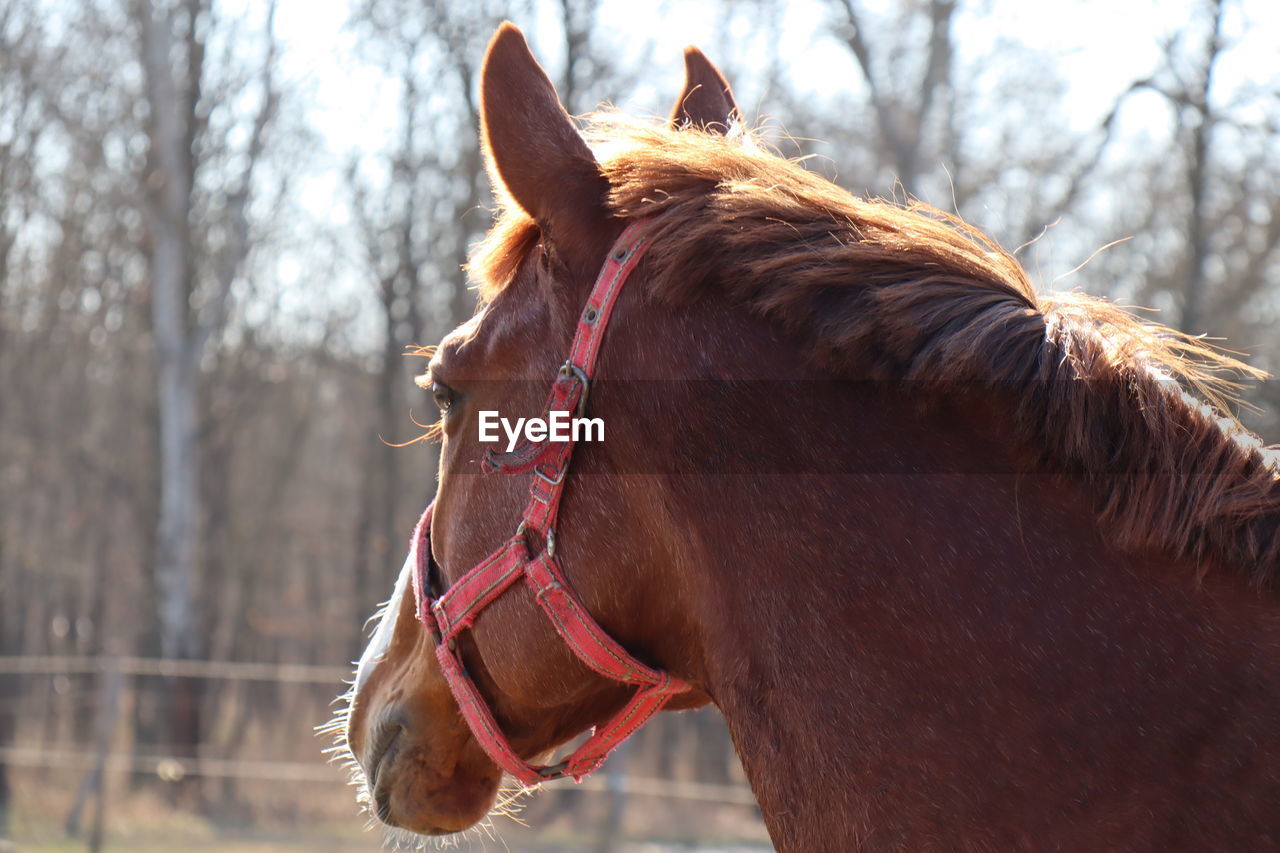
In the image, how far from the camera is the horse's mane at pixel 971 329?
132 centimetres

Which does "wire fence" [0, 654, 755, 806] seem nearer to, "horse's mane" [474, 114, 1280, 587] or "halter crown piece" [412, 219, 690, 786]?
"halter crown piece" [412, 219, 690, 786]

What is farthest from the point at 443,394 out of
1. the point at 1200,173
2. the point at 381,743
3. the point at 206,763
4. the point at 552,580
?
the point at 1200,173

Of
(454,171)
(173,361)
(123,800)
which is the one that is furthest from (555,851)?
(454,171)

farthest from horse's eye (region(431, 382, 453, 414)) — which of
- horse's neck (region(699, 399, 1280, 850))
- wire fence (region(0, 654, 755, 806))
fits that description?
wire fence (region(0, 654, 755, 806))

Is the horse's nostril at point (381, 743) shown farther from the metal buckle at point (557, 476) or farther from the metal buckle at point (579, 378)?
the metal buckle at point (579, 378)

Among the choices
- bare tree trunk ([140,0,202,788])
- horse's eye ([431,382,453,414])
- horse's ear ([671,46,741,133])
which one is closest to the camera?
horse's eye ([431,382,453,414])

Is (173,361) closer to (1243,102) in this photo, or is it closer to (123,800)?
(123,800)

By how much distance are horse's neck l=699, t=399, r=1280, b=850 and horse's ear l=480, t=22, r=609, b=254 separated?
510 millimetres

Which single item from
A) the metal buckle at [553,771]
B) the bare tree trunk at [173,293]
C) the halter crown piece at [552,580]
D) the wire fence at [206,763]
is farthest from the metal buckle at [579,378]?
the bare tree trunk at [173,293]

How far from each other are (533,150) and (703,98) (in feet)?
1.92

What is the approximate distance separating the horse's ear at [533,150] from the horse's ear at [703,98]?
17.3 inches

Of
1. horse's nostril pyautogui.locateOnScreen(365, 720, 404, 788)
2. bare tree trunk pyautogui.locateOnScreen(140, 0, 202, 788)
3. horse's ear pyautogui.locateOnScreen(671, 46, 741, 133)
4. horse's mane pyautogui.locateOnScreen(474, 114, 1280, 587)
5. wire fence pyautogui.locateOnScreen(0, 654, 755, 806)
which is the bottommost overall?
wire fence pyautogui.locateOnScreen(0, 654, 755, 806)

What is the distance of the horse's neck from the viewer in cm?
124

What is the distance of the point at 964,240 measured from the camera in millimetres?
1543
